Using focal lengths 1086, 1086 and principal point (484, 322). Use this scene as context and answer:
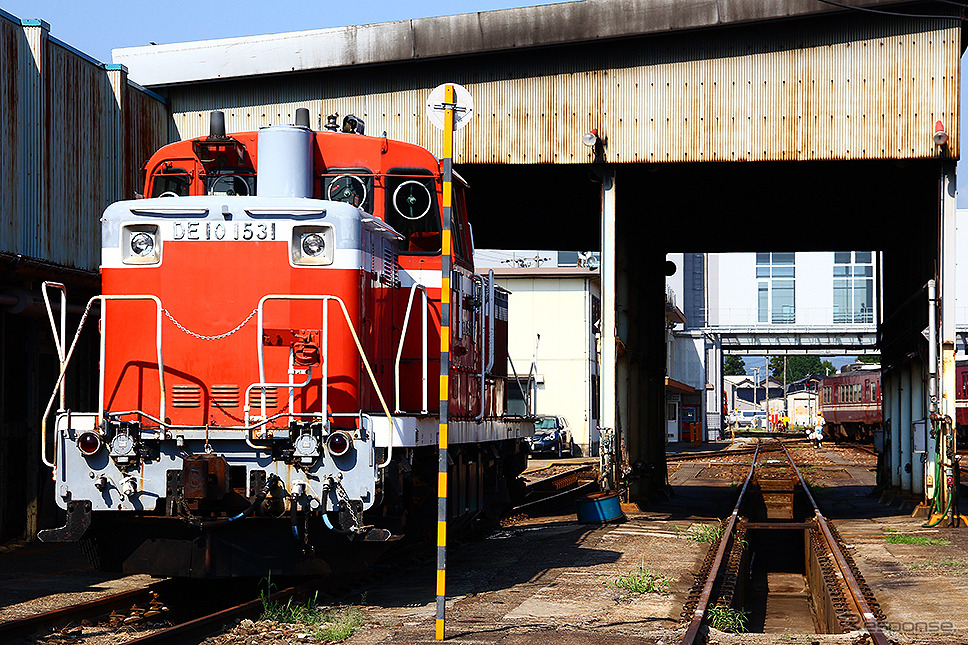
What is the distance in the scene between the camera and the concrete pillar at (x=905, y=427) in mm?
18766

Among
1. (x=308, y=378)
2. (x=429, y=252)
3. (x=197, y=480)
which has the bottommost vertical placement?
(x=197, y=480)

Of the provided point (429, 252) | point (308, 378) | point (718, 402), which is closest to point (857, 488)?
point (429, 252)

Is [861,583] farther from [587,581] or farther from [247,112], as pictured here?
[247,112]

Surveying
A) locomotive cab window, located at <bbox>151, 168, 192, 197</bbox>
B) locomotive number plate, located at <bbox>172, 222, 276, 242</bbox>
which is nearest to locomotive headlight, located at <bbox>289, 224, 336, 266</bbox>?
locomotive number plate, located at <bbox>172, 222, 276, 242</bbox>

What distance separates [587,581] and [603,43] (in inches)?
340

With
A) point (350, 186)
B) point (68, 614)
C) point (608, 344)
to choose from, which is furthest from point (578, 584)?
point (608, 344)

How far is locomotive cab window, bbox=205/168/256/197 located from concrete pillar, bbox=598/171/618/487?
798 cm

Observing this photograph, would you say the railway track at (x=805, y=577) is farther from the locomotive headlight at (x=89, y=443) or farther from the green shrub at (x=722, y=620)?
the locomotive headlight at (x=89, y=443)

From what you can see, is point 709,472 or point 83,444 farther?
point 709,472

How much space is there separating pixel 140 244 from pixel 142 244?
0.07 feet

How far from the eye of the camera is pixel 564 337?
137ft

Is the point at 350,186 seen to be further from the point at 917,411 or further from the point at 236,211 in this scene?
the point at 917,411

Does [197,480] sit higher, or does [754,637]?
[197,480]

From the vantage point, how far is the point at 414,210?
9953mm
